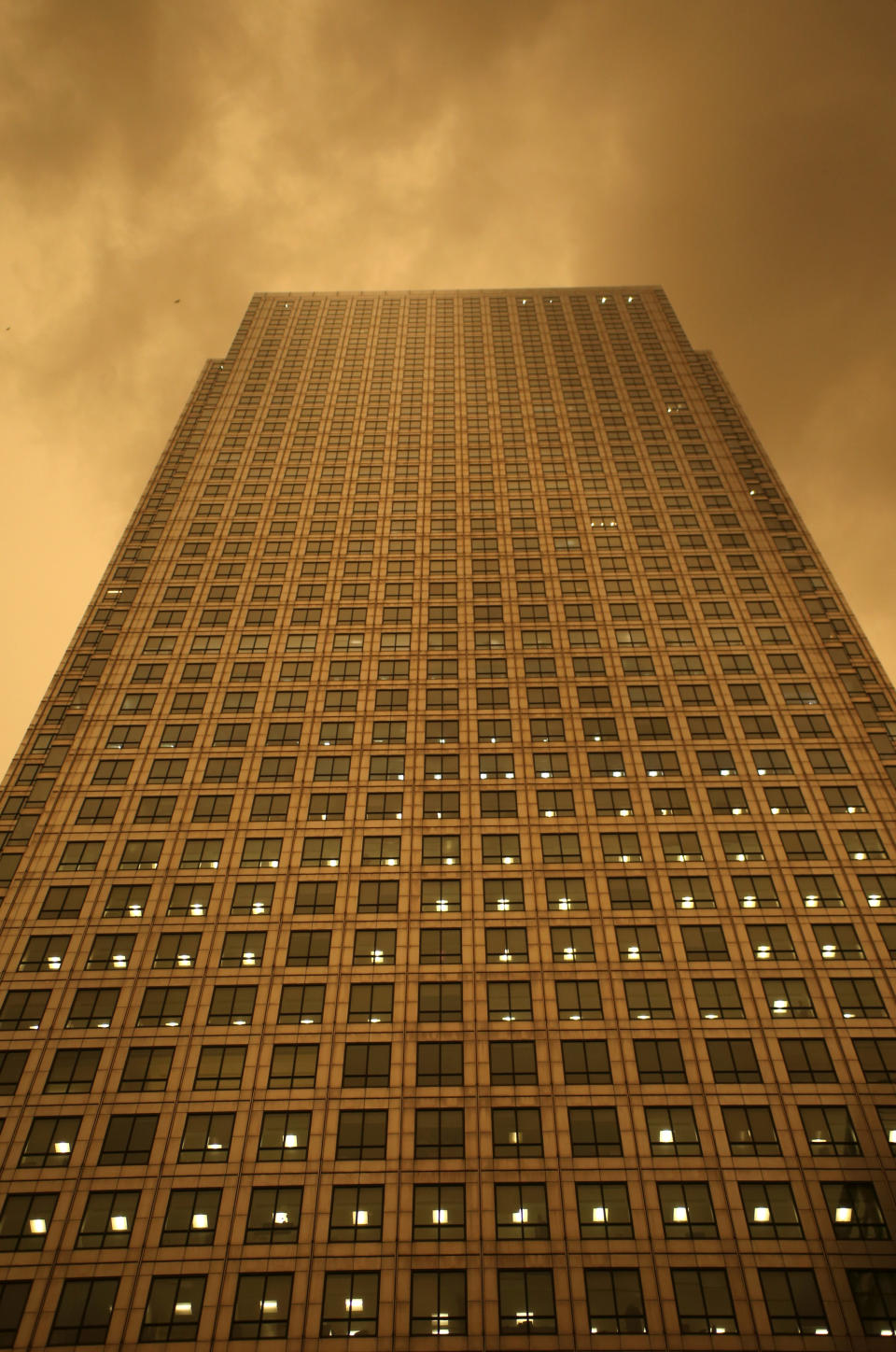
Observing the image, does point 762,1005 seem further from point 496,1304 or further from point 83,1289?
point 83,1289

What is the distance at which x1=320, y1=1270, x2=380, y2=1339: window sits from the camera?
37188 mm

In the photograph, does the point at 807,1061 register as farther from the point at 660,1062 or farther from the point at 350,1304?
the point at 350,1304

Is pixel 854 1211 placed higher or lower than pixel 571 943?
lower

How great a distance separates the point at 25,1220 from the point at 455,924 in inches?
908

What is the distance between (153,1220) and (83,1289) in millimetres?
3358

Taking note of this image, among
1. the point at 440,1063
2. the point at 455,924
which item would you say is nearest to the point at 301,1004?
the point at 440,1063

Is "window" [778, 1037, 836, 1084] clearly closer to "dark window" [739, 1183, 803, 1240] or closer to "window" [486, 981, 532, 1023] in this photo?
"dark window" [739, 1183, 803, 1240]

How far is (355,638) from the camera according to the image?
6694cm

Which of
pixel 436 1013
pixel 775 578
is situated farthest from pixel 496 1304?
pixel 775 578

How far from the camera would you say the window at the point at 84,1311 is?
36.7 m

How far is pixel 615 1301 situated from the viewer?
37.6 m

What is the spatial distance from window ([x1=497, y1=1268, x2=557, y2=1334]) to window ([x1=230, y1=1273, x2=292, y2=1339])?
8631mm

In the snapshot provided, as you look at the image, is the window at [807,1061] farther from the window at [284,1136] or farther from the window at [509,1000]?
the window at [284,1136]

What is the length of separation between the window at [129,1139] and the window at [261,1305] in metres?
7.07
